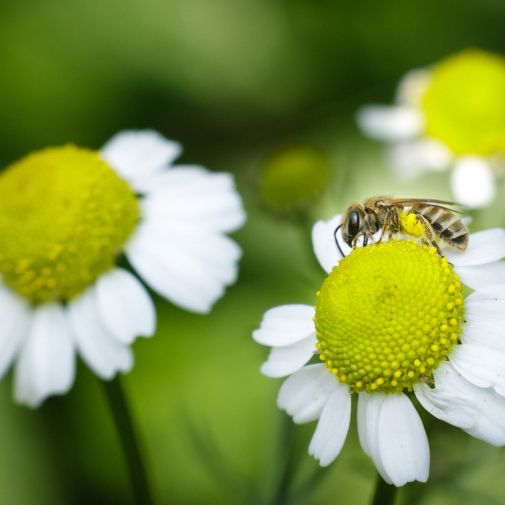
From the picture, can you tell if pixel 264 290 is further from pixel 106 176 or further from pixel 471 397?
pixel 471 397

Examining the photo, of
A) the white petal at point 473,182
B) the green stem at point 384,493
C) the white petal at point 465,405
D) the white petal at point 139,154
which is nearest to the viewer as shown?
the white petal at point 465,405

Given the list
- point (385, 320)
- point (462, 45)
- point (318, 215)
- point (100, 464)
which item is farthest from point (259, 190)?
point (462, 45)

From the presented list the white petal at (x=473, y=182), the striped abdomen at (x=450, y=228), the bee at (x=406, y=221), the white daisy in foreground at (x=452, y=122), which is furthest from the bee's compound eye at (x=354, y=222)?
the white daisy in foreground at (x=452, y=122)

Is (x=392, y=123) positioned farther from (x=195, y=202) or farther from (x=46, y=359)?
(x=46, y=359)

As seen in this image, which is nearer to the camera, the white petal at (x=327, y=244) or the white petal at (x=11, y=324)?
the white petal at (x=327, y=244)

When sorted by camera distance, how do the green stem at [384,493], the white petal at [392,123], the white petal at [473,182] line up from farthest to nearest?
the white petal at [392,123], the white petal at [473,182], the green stem at [384,493]

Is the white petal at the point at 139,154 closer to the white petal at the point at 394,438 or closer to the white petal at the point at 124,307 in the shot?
→ the white petal at the point at 124,307

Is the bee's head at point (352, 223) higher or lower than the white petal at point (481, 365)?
higher
